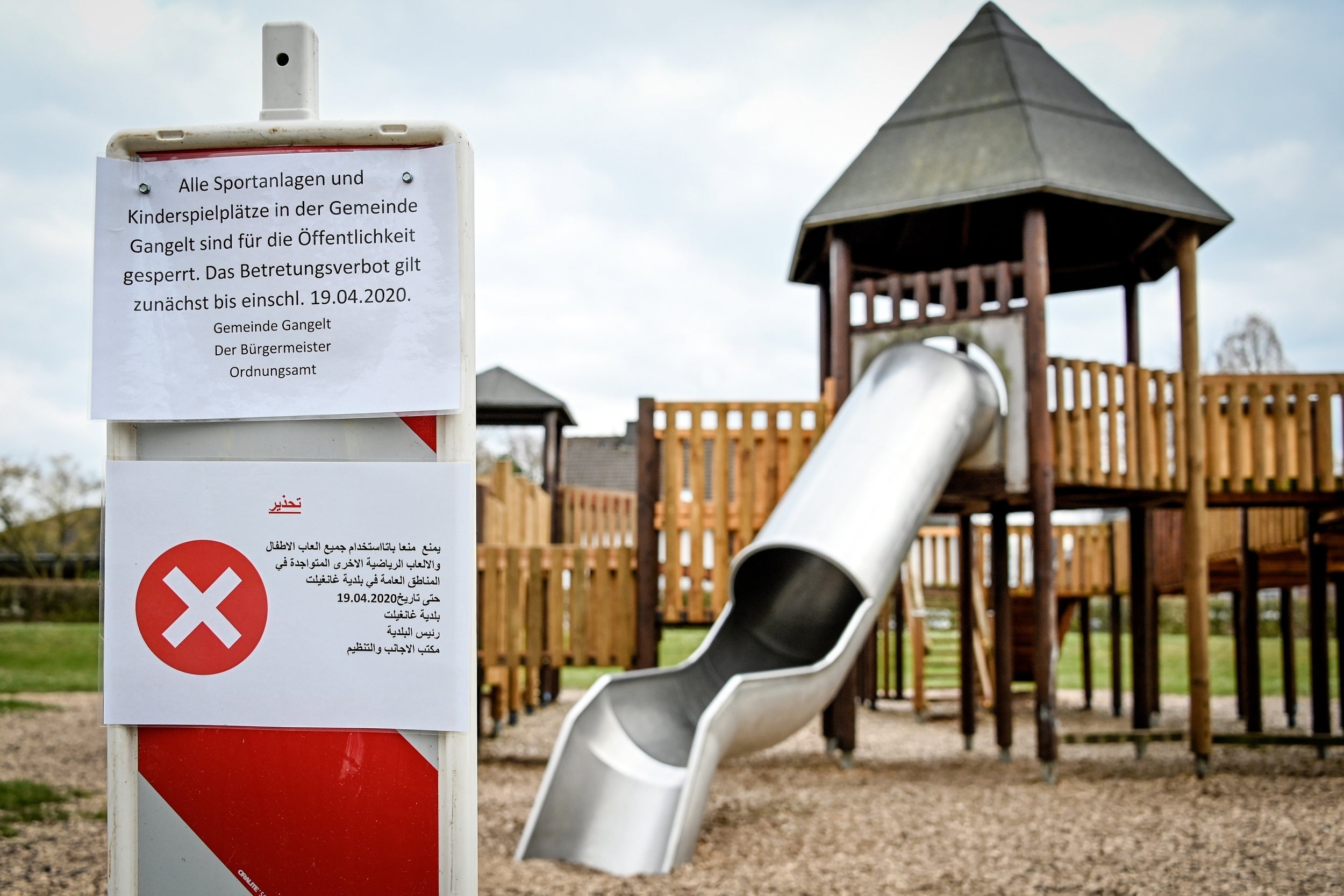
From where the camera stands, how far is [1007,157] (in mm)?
9641

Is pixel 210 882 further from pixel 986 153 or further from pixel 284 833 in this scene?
pixel 986 153

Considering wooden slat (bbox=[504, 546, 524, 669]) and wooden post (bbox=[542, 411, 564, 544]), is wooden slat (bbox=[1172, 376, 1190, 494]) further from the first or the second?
wooden post (bbox=[542, 411, 564, 544])

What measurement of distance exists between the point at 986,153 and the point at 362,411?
856 cm

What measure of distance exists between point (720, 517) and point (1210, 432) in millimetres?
4371

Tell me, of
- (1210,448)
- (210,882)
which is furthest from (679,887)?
(1210,448)

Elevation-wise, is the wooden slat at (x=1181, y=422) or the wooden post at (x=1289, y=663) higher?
the wooden slat at (x=1181, y=422)

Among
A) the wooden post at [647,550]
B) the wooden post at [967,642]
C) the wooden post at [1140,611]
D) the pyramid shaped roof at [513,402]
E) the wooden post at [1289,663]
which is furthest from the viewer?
the pyramid shaped roof at [513,402]

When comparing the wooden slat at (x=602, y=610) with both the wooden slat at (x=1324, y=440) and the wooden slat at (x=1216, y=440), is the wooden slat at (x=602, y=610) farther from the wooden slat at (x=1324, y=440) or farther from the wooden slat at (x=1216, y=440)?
the wooden slat at (x=1324, y=440)

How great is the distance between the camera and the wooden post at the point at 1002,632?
10688mm

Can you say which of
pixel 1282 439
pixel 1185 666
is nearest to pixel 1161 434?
pixel 1282 439

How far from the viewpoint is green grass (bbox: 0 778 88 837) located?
690 centimetres

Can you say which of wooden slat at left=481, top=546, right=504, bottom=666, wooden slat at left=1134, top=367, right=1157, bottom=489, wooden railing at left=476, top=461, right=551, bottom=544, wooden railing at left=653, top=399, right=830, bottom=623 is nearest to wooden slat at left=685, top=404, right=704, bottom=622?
wooden railing at left=653, top=399, right=830, bottom=623

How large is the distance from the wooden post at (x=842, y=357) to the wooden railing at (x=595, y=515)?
628 cm

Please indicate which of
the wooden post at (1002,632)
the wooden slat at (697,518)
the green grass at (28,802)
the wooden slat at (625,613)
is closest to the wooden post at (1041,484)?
the wooden post at (1002,632)
